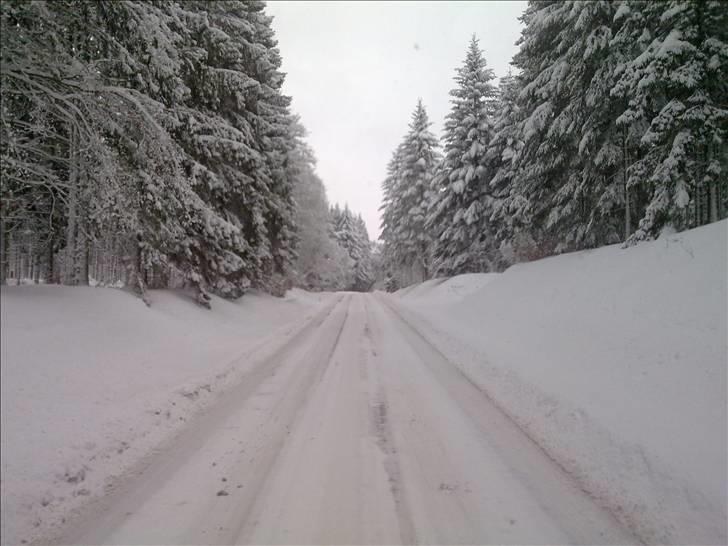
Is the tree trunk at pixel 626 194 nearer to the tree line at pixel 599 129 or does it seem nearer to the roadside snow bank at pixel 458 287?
the tree line at pixel 599 129

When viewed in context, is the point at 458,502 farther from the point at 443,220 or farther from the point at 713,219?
the point at 443,220

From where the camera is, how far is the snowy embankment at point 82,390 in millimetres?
3543

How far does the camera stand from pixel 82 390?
197 inches

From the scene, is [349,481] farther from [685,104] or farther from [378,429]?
[685,104]

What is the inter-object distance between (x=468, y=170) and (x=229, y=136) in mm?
13899

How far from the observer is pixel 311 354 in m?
9.56

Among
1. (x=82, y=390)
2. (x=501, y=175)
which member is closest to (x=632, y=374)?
(x=82, y=390)

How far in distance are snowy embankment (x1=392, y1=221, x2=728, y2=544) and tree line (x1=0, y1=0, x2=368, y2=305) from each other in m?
7.09

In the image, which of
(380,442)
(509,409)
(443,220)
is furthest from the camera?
(443,220)

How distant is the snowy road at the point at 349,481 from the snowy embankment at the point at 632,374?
398mm

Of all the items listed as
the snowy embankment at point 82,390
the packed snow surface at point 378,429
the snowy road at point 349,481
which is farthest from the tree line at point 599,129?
the snowy embankment at point 82,390

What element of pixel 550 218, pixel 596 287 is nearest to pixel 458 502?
pixel 596 287

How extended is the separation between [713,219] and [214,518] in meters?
11.5

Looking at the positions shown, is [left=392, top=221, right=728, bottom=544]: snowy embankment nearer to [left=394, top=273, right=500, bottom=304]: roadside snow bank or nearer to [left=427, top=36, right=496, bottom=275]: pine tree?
[left=394, top=273, right=500, bottom=304]: roadside snow bank
